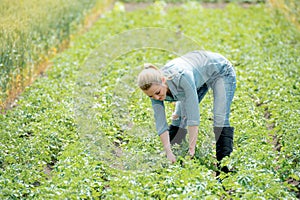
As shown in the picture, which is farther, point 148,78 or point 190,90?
point 190,90

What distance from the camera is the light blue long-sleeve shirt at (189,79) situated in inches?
220

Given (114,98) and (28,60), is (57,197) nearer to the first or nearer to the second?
(114,98)

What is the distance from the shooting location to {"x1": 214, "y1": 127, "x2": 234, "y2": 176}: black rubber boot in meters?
6.16

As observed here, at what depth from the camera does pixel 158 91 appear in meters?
5.51

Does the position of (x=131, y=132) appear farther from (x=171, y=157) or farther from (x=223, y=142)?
(x=223, y=142)

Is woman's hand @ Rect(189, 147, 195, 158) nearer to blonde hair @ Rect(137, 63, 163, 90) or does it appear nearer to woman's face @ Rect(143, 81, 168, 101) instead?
woman's face @ Rect(143, 81, 168, 101)

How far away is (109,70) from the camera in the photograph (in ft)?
32.5

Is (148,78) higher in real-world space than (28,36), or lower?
lower

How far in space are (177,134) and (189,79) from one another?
44.9 inches

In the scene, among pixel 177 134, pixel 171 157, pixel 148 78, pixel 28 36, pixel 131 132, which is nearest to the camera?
pixel 148 78

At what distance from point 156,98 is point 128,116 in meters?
2.12

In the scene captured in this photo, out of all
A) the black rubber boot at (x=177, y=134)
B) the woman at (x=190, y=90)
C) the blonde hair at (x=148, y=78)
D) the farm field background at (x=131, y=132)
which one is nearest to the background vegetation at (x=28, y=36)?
the farm field background at (x=131, y=132)

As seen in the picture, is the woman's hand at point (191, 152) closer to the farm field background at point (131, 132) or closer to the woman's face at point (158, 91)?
the farm field background at point (131, 132)

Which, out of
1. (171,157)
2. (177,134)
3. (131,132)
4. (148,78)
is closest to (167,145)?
(171,157)
